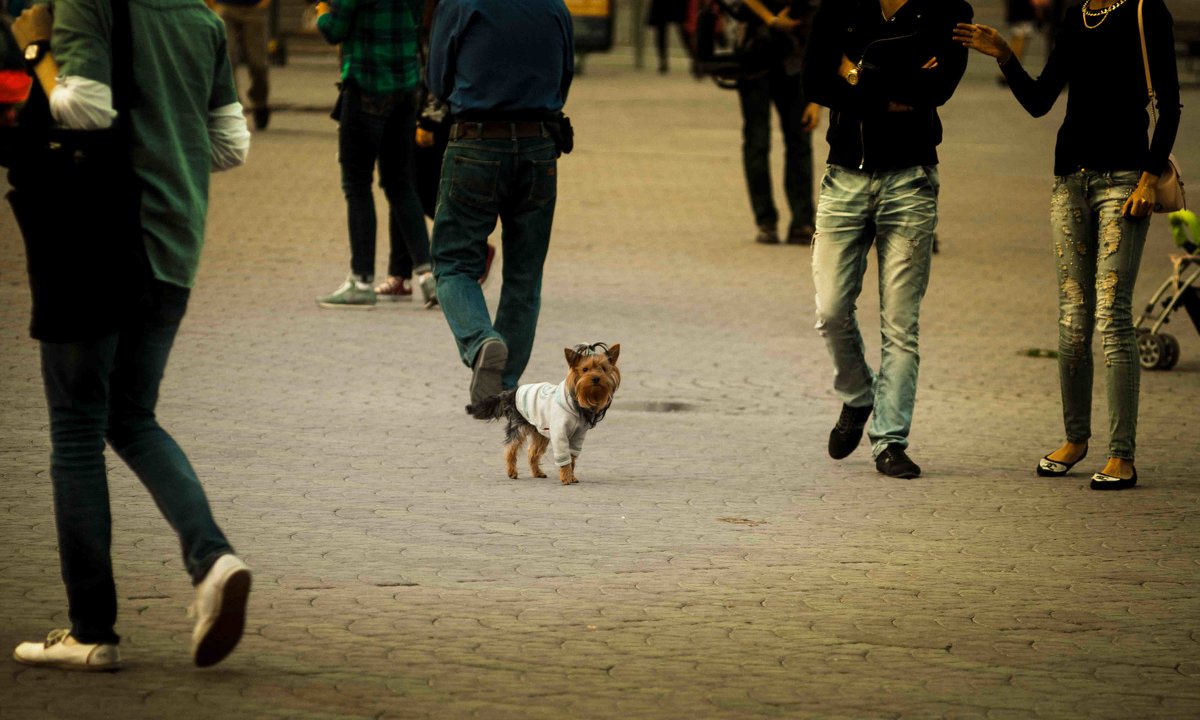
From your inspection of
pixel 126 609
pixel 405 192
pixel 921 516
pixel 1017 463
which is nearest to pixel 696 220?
pixel 405 192

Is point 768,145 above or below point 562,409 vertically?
below

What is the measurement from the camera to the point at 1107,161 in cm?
702

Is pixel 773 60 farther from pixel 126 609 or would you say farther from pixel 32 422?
pixel 126 609

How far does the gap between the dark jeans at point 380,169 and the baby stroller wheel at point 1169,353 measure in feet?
13.4

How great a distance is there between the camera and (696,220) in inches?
607

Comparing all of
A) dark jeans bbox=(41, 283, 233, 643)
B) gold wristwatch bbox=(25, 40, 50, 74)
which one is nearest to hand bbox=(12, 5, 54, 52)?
gold wristwatch bbox=(25, 40, 50, 74)

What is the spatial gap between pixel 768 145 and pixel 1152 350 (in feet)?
15.9

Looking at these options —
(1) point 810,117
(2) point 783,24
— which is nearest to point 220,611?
(1) point 810,117

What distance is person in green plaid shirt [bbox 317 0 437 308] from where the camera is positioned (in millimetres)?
10539

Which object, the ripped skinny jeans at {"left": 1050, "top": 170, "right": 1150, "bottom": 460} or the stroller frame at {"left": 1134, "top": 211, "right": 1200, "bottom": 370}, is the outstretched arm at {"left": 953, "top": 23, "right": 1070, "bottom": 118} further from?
the stroller frame at {"left": 1134, "top": 211, "right": 1200, "bottom": 370}

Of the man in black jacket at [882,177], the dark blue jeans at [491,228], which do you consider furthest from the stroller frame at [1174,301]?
the dark blue jeans at [491,228]

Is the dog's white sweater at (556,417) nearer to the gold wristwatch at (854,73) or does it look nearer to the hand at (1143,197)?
the gold wristwatch at (854,73)

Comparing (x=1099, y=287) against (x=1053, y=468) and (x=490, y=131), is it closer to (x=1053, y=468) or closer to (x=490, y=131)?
(x=1053, y=468)

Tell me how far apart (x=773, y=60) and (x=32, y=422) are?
→ 7.39 m
